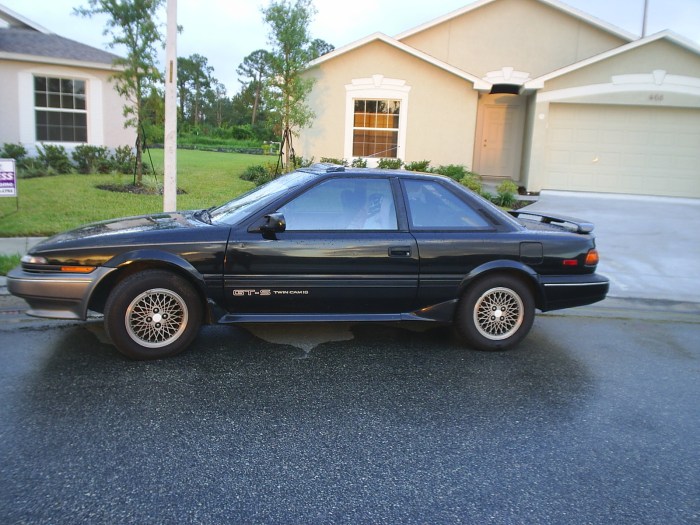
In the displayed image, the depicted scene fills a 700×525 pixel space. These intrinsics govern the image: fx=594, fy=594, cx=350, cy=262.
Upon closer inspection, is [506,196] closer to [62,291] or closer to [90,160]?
[90,160]

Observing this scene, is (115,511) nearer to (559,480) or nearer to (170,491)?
(170,491)

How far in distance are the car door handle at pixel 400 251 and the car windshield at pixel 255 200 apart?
1.00m

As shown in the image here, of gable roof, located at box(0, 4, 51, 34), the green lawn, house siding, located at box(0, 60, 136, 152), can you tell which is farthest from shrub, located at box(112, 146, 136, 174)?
gable roof, located at box(0, 4, 51, 34)

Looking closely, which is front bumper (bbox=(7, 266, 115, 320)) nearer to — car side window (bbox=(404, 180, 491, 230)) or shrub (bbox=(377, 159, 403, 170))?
car side window (bbox=(404, 180, 491, 230))

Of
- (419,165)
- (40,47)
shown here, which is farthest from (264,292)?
(40,47)

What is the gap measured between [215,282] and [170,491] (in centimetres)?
210

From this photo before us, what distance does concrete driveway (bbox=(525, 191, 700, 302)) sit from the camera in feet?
26.0

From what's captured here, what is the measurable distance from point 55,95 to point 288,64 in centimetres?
662

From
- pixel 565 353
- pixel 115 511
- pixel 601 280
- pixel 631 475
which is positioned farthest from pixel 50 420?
pixel 601 280

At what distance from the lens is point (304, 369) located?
15.7ft

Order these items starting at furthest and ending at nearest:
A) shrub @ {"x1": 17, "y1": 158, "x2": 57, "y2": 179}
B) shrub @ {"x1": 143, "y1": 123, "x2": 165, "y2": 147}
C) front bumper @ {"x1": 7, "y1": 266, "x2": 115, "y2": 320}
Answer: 1. shrub @ {"x1": 17, "y1": 158, "x2": 57, "y2": 179}
2. shrub @ {"x1": 143, "y1": 123, "x2": 165, "y2": 147}
3. front bumper @ {"x1": 7, "y1": 266, "x2": 115, "y2": 320}

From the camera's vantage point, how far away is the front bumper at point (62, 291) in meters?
4.64

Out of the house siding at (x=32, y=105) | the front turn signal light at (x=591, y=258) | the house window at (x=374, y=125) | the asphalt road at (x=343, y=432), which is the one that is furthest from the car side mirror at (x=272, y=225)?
the house siding at (x=32, y=105)

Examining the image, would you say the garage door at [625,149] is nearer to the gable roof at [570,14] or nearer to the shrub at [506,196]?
the shrub at [506,196]
